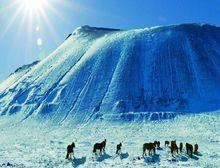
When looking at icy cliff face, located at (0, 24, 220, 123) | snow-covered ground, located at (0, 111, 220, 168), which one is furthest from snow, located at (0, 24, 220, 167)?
icy cliff face, located at (0, 24, 220, 123)

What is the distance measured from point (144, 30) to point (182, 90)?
3655 centimetres

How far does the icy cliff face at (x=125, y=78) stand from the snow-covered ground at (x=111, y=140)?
641 centimetres

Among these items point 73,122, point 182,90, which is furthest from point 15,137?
point 182,90

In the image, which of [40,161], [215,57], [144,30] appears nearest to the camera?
[40,161]

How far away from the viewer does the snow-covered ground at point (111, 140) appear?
34719 mm

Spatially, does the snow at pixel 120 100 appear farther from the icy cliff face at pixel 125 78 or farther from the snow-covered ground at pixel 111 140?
A: the icy cliff face at pixel 125 78

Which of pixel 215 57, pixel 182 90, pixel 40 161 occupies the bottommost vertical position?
pixel 40 161

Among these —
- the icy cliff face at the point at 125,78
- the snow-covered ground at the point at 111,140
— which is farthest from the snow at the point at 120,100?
the icy cliff face at the point at 125,78

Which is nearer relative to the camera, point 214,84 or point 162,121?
point 162,121

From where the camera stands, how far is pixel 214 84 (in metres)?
88.1

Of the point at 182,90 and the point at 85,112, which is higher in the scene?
the point at 182,90

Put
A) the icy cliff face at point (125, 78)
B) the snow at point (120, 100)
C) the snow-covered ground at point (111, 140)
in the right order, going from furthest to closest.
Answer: the icy cliff face at point (125, 78)
the snow at point (120, 100)
the snow-covered ground at point (111, 140)

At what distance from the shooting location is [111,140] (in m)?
55.0

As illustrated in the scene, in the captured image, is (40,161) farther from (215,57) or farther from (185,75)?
(215,57)
